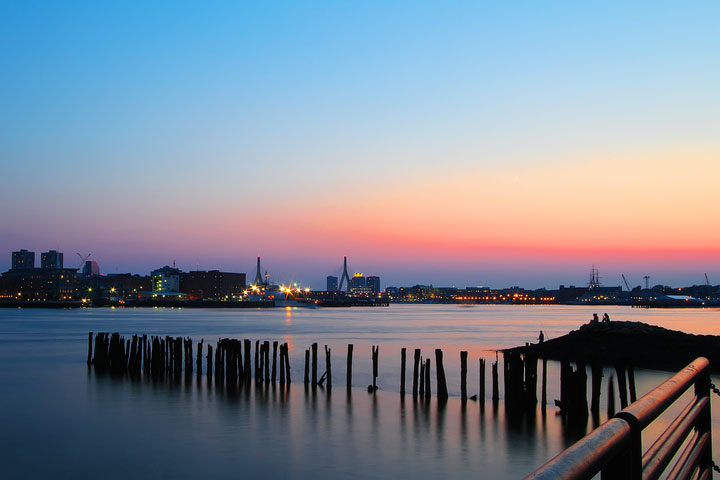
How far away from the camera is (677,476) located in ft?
10.3

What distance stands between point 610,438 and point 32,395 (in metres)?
32.2

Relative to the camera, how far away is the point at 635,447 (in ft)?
7.51

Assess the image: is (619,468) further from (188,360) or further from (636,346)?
(636,346)

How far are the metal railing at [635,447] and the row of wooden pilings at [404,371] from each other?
17.5 meters

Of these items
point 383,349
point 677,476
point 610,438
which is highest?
point 610,438

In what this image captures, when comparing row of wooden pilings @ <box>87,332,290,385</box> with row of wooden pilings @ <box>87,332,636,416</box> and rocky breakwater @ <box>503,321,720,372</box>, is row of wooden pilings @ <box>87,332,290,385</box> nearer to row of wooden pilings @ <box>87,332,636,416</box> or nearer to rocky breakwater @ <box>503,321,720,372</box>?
row of wooden pilings @ <box>87,332,636,416</box>

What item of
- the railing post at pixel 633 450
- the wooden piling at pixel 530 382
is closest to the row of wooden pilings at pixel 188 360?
the wooden piling at pixel 530 382

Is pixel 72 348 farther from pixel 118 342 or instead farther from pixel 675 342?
pixel 675 342

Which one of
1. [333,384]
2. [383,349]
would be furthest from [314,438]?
[383,349]

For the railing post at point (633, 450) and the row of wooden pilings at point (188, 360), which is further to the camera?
the row of wooden pilings at point (188, 360)

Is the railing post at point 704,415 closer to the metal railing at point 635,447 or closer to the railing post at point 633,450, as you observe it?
the metal railing at point 635,447

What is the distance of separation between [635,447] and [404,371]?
24497mm

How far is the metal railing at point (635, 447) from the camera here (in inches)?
71.2

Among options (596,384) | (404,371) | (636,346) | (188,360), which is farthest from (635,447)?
(636,346)
